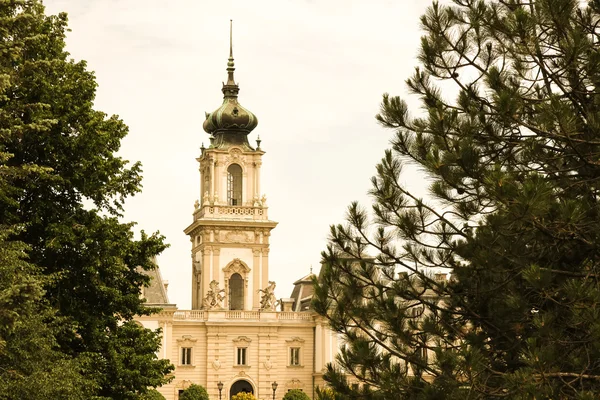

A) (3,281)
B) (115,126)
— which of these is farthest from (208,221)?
(3,281)

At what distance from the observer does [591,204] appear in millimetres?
17797

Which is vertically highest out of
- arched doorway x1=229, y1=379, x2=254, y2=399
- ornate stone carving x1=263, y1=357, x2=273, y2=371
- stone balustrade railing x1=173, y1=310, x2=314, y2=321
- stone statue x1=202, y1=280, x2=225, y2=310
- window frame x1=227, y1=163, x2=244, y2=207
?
window frame x1=227, y1=163, x2=244, y2=207

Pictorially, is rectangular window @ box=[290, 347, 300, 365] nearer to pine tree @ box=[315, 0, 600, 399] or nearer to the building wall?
the building wall

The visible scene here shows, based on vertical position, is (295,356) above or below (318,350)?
below

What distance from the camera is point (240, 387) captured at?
75.3 m

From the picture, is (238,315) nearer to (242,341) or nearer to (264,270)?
(242,341)

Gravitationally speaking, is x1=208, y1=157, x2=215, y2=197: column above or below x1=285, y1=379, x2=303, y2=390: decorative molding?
above

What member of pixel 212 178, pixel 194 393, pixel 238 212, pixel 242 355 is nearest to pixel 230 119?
pixel 212 178

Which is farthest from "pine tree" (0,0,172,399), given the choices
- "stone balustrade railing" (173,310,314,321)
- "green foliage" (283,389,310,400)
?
"stone balustrade railing" (173,310,314,321)

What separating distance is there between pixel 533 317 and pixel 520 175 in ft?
7.27

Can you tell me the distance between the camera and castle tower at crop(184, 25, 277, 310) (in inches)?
3051

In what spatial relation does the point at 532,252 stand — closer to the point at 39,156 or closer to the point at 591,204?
the point at 591,204

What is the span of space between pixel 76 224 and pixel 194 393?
43.6m

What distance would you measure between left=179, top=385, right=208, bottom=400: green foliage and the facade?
2801 millimetres
